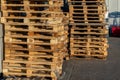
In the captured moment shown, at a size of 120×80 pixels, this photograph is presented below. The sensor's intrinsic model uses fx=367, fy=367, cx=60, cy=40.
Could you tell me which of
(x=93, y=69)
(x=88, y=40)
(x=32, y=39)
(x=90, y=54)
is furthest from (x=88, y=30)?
(x=32, y=39)

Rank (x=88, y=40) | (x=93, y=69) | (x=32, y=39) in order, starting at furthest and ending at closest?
1. (x=88, y=40)
2. (x=93, y=69)
3. (x=32, y=39)

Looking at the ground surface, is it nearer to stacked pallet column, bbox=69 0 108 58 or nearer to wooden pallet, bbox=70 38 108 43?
stacked pallet column, bbox=69 0 108 58

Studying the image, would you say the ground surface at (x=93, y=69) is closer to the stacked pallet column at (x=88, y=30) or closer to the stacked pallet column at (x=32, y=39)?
the stacked pallet column at (x=88, y=30)

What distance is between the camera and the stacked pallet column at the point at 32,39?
8.86m

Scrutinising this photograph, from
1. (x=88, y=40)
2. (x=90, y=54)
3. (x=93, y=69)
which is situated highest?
(x=88, y=40)

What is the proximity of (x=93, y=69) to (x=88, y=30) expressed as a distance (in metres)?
2.12

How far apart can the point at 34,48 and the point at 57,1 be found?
1360 mm

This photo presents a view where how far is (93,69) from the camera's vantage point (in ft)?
34.7

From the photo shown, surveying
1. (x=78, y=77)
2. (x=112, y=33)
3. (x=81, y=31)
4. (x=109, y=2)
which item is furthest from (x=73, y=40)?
(x=109, y=2)

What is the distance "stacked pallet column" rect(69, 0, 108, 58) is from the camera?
12.3 metres

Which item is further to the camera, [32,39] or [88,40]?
[88,40]

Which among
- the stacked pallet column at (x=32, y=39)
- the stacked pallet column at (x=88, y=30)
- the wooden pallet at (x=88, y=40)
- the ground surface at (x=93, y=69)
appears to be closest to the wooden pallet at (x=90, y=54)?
the stacked pallet column at (x=88, y=30)

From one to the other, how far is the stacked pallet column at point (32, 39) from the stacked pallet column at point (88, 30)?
327cm

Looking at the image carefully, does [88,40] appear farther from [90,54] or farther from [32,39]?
[32,39]
